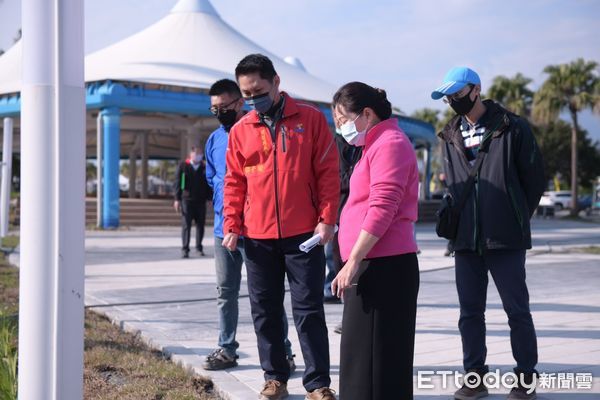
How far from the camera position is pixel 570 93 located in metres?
41.3

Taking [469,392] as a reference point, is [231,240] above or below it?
above

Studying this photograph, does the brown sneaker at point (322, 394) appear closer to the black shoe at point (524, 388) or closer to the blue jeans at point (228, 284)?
the blue jeans at point (228, 284)

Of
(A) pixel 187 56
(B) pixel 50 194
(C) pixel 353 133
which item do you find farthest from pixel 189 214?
(A) pixel 187 56

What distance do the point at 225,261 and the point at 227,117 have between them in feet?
3.22

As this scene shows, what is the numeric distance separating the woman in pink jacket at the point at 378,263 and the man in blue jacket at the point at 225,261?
158 centimetres

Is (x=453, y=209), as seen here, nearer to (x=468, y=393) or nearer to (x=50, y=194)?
(x=468, y=393)

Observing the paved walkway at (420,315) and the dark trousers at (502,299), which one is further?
the paved walkway at (420,315)

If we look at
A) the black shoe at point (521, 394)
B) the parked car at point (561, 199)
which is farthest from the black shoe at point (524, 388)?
the parked car at point (561, 199)

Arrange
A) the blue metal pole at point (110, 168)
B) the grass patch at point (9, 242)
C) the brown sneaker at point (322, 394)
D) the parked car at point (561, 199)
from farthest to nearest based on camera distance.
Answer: the parked car at point (561, 199), the blue metal pole at point (110, 168), the grass patch at point (9, 242), the brown sneaker at point (322, 394)

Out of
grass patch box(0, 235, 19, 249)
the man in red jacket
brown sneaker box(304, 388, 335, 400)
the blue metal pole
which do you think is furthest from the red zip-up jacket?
the blue metal pole

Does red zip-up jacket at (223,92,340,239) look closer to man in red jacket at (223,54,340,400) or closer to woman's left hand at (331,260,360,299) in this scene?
man in red jacket at (223,54,340,400)

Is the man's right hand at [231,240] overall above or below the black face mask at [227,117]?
below

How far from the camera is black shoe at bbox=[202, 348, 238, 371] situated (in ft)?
16.1

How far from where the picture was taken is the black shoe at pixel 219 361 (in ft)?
16.1
